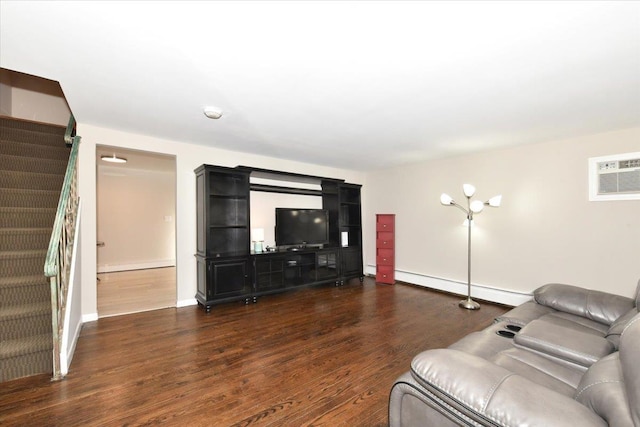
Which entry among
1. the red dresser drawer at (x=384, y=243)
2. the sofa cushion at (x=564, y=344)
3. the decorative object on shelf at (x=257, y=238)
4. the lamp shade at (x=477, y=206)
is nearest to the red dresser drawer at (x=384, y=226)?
the red dresser drawer at (x=384, y=243)

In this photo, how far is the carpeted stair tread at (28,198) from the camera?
9.35 ft

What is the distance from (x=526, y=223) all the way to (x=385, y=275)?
247 cm

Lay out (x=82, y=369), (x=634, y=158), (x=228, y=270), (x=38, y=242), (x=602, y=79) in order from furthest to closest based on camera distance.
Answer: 1. (x=228, y=270)
2. (x=634, y=158)
3. (x=38, y=242)
4. (x=82, y=369)
5. (x=602, y=79)

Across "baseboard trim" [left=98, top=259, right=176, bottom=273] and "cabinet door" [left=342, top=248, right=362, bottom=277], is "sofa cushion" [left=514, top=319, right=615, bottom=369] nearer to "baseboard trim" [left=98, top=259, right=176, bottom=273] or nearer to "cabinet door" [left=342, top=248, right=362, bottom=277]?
"cabinet door" [left=342, top=248, right=362, bottom=277]

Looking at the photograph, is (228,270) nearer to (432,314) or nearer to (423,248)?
(432,314)

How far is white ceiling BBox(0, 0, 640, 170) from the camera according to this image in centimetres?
147

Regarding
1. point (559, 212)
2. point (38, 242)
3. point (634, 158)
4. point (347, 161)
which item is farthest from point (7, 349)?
point (634, 158)

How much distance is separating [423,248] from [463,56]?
3.81m

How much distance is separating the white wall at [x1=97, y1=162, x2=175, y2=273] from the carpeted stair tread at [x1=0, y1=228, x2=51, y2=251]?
4161 millimetres

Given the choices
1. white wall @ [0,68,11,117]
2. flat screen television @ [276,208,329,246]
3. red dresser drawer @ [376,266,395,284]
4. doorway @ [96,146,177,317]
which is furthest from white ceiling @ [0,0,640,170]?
doorway @ [96,146,177,317]

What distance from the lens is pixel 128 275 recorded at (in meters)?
5.98

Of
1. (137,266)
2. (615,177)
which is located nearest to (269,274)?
(137,266)

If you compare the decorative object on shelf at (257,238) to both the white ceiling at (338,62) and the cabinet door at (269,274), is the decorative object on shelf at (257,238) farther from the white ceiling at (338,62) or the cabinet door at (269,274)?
the white ceiling at (338,62)

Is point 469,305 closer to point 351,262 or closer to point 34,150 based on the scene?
point 351,262
